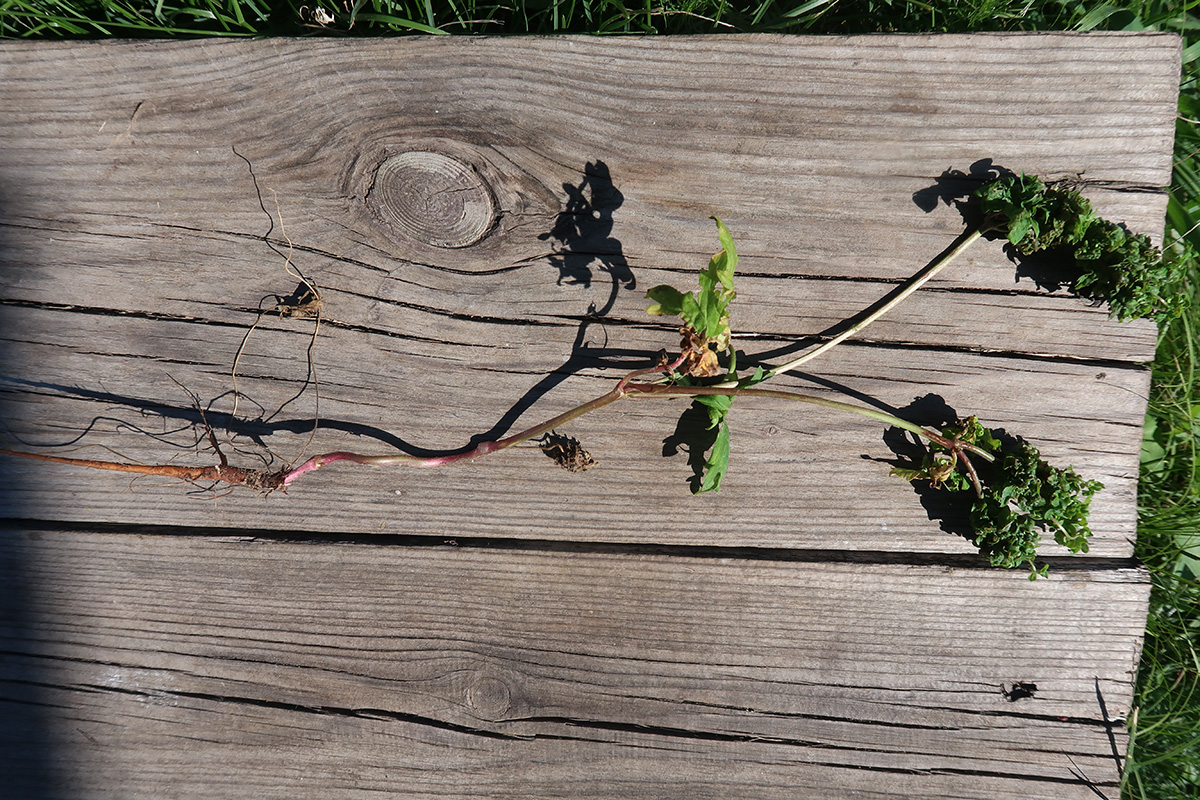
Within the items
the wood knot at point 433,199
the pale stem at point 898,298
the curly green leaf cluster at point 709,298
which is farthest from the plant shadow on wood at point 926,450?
the wood knot at point 433,199

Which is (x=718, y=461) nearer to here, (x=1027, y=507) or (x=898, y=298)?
(x=898, y=298)

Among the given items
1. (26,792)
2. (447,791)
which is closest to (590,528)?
(447,791)

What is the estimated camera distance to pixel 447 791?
2170 millimetres

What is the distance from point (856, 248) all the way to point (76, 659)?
2834mm

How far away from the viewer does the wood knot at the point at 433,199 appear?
2.05 metres

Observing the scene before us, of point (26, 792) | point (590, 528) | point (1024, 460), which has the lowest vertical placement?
point (26, 792)

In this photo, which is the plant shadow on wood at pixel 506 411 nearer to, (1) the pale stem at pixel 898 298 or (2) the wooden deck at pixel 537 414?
(2) the wooden deck at pixel 537 414

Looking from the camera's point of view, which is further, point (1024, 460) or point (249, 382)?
point (249, 382)

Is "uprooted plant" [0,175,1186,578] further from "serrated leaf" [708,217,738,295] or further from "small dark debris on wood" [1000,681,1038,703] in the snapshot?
"small dark debris on wood" [1000,681,1038,703]


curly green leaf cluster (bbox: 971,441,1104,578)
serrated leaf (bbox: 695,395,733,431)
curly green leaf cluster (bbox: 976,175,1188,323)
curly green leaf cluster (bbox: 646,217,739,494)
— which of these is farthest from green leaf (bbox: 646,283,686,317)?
curly green leaf cluster (bbox: 971,441,1104,578)

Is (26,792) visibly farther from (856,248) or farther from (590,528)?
(856,248)

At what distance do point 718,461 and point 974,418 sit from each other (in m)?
0.75

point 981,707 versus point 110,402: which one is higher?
point 110,402

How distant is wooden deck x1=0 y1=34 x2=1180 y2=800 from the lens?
204 cm
